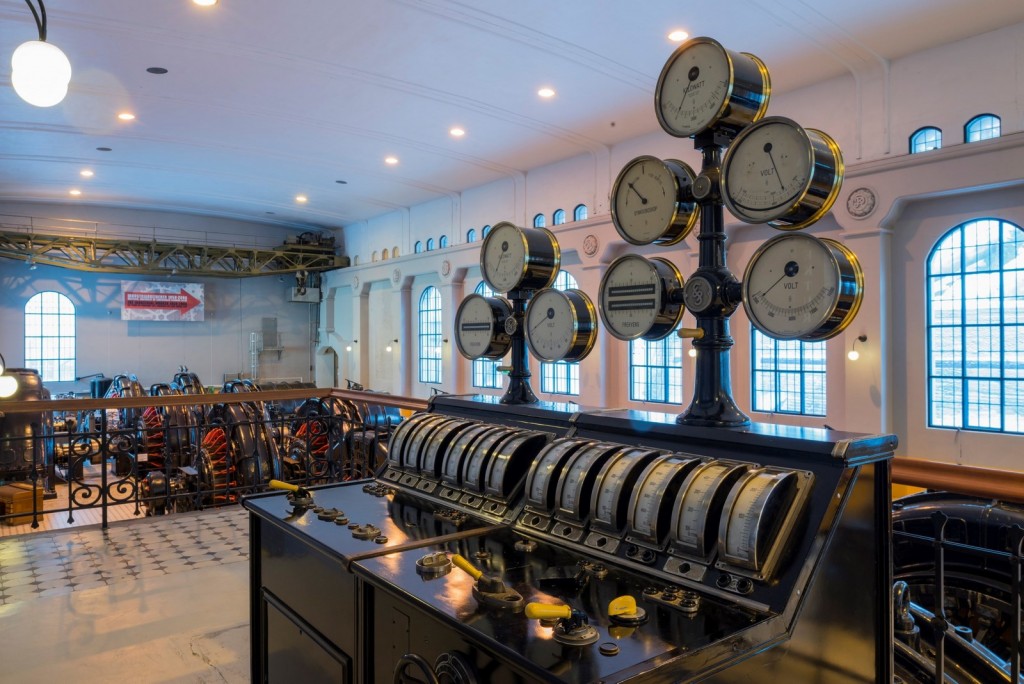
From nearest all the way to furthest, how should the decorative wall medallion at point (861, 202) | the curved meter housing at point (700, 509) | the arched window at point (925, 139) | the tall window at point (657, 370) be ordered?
the curved meter housing at point (700, 509), the arched window at point (925, 139), the decorative wall medallion at point (861, 202), the tall window at point (657, 370)

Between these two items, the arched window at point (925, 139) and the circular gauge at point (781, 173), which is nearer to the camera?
the circular gauge at point (781, 173)

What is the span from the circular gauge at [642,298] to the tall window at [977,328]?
7194mm

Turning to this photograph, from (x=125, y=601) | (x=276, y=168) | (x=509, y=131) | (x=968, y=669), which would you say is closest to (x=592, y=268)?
(x=509, y=131)

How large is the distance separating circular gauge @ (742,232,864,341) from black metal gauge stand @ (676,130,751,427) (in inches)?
2.7

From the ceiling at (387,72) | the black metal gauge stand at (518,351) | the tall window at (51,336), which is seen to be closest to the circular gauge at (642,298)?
the black metal gauge stand at (518,351)

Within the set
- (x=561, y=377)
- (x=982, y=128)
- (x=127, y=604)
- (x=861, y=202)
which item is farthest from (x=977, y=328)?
(x=127, y=604)

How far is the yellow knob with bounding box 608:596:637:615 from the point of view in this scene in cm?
120

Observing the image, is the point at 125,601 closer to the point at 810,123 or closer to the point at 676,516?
the point at 676,516

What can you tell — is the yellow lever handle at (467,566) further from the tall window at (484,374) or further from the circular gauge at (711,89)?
the tall window at (484,374)

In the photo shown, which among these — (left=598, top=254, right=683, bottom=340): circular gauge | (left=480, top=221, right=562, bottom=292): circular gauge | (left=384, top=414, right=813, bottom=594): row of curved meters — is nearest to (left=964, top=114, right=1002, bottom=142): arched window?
Result: (left=480, top=221, right=562, bottom=292): circular gauge

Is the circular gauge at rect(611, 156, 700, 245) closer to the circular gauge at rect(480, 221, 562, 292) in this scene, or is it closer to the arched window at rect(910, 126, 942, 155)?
the circular gauge at rect(480, 221, 562, 292)

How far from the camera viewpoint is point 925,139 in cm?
764

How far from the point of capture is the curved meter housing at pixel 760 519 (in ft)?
Result: 4.09

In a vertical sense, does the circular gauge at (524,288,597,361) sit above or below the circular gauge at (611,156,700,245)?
below
